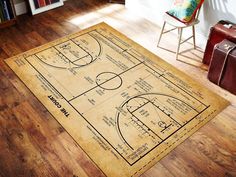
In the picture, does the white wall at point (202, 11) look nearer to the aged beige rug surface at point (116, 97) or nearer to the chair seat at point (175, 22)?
the chair seat at point (175, 22)

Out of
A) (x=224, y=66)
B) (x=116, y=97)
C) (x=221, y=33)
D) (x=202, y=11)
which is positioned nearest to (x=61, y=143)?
(x=116, y=97)

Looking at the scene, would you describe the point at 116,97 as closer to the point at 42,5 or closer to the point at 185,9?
the point at 185,9

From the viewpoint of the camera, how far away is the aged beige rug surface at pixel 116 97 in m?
2.22

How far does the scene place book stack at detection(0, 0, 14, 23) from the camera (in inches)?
133

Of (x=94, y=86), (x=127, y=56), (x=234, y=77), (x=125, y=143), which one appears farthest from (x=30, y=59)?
Answer: (x=234, y=77)

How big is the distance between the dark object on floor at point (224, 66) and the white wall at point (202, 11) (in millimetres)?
399

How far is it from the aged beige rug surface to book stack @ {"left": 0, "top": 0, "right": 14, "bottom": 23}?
0.69 m

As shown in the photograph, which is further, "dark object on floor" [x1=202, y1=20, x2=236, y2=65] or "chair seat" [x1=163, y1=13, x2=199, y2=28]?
"chair seat" [x1=163, y1=13, x2=199, y2=28]

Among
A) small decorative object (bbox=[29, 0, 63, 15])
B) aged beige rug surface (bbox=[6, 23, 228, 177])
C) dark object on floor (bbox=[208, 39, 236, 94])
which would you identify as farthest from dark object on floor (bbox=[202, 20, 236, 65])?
small decorative object (bbox=[29, 0, 63, 15])

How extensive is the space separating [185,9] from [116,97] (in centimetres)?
116

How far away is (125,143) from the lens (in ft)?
7.37

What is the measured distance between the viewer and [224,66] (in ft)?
8.45

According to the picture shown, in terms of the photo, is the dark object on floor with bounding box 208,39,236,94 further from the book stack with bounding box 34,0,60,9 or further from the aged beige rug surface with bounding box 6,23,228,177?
the book stack with bounding box 34,0,60,9

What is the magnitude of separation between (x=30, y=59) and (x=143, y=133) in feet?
5.11
